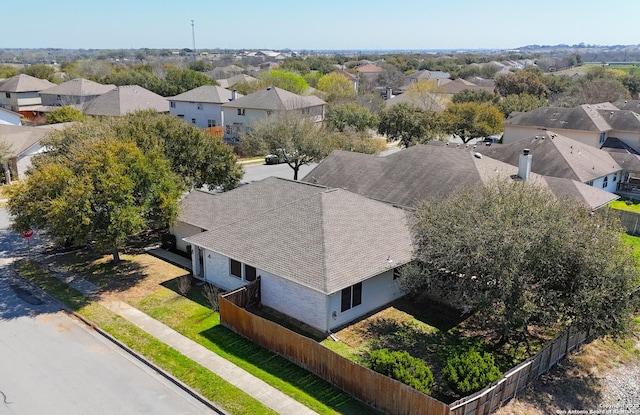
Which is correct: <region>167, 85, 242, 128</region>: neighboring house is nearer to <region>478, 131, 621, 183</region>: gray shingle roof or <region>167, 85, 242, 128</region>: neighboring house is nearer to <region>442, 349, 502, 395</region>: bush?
<region>478, 131, 621, 183</region>: gray shingle roof

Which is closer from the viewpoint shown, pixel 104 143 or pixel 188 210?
pixel 104 143

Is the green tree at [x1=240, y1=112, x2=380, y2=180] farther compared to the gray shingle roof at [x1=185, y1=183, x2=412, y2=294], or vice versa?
the green tree at [x1=240, y1=112, x2=380, y2=180]

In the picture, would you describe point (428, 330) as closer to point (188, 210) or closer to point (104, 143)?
point (188, 210)

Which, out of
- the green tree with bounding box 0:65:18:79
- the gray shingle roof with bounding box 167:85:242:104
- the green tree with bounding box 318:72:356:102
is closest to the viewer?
the gray shingle roof with bounding box 167:85:242:104

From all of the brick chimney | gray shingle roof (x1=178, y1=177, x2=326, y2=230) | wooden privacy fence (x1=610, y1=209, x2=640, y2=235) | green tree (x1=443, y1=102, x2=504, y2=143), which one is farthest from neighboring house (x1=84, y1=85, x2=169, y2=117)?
wooden privacy fence (x1=610, y1=209, x2=640, y2=235)

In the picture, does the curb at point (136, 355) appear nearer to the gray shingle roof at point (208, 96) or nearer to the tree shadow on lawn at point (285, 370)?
the tree shadow on lawn at point (285, 370)

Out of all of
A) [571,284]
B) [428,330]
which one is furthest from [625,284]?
[428,330]

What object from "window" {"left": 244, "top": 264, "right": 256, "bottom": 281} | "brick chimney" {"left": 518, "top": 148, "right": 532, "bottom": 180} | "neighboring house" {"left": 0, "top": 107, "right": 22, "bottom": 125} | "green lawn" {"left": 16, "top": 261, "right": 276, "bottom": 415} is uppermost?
"neighboring house" {"left": 0, "top": 107, "right": 22, "bottom": 125}
